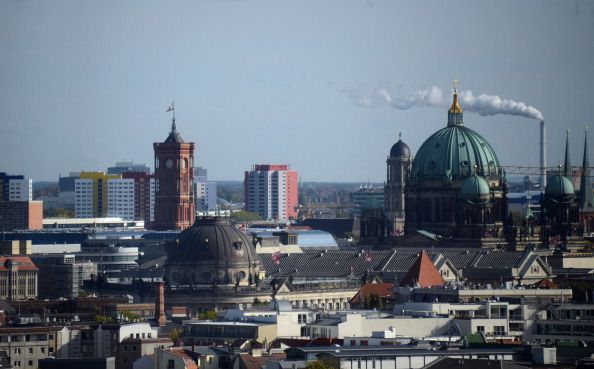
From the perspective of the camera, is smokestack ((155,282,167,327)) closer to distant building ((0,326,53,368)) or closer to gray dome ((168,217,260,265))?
gray dome ((168,217,260,265))

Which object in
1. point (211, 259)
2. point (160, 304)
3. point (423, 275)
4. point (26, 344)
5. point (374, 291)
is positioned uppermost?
point (211, 259)

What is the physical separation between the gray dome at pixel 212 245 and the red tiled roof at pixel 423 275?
1064cm

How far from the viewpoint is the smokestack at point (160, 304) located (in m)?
160

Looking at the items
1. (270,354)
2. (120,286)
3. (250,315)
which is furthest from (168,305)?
(270,354)

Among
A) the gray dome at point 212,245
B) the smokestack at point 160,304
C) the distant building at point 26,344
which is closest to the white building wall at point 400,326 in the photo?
the distant building at point 26,344

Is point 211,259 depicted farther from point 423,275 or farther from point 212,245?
point 423,275

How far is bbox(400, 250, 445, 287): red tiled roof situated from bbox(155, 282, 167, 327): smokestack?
16.5 m

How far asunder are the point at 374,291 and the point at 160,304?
1606cm

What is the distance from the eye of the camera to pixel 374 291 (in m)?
178

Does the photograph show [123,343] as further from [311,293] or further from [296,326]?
[311,293]

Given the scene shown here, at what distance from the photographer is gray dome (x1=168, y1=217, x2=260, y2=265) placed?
190m

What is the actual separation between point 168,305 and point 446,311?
36552mm

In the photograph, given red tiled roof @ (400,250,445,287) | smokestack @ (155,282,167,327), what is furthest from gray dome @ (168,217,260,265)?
smokestack @ (155,282,167,327)

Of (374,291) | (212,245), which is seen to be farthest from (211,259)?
(374,291)
